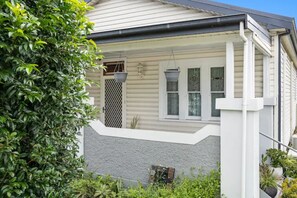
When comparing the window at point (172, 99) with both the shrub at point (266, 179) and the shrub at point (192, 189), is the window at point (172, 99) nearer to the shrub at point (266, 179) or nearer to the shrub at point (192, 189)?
the shrub at point (266, 179)

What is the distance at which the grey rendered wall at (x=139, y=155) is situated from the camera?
15.5 feet

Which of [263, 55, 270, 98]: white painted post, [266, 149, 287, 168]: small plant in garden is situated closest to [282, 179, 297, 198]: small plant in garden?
[266, 149, 287, 168]: small plant in garden

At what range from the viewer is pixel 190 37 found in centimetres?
491

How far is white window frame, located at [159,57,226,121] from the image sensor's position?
7.43 meters

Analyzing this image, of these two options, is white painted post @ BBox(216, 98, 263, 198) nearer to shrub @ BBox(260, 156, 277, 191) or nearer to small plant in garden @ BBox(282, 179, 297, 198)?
shrub @ BBox(260, 156, 277, 191)

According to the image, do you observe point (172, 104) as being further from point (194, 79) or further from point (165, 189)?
point (165, 189)

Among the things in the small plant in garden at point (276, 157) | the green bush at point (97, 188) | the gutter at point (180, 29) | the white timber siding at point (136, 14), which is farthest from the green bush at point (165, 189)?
the white timber siding at point (136, 14)

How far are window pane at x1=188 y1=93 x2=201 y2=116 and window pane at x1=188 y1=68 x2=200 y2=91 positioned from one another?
0.20 meters

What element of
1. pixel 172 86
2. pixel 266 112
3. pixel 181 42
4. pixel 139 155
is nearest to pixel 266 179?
pixel 266 112

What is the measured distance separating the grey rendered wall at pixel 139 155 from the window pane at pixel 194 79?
9.82 feet

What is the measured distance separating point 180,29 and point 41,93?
3.04 metres

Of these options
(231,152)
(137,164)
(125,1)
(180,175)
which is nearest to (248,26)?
(231,152)

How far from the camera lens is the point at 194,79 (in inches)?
303

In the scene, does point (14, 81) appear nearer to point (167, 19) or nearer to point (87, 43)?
point (87, 43)
